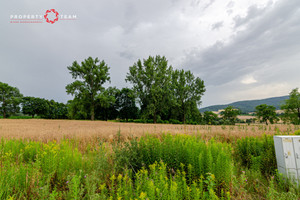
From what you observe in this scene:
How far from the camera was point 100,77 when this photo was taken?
31.6m

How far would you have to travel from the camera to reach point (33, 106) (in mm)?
57500

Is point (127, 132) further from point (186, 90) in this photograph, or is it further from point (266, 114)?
point (266, 114)

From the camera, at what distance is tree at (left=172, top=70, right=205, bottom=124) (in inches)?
1373

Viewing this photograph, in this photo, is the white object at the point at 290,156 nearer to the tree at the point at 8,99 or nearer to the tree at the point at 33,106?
the tree at the point at 8,99

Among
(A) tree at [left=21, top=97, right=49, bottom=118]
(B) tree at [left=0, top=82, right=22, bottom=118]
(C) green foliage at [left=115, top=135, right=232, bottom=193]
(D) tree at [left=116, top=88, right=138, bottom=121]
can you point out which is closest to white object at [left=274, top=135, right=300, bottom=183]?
(C) green foliage at [left=115, top=135, right=232, bottom=193]

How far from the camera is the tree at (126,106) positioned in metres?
43.6

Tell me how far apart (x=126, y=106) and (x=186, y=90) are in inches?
790

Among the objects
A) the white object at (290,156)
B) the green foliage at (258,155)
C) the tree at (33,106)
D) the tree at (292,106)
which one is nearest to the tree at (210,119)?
the green foliage at (258,155)

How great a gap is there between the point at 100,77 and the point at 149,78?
37.7ft

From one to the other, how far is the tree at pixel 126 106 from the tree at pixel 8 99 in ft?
113

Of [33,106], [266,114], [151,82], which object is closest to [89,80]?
[151,82]

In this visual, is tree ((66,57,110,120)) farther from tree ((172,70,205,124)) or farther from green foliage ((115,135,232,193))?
green foliage ((115,135,232,193))

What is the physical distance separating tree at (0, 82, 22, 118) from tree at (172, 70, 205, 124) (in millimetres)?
52667

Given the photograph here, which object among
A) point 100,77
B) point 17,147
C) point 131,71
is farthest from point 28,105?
point 17,147
